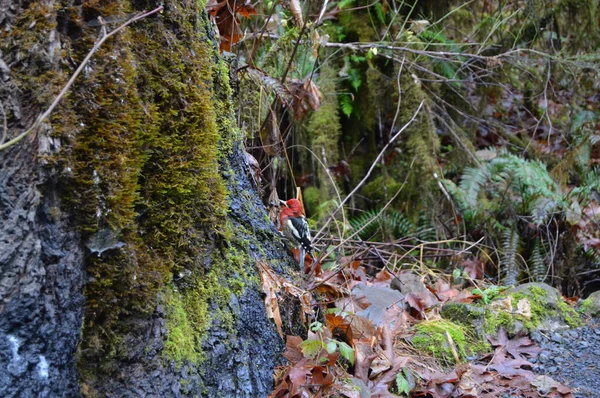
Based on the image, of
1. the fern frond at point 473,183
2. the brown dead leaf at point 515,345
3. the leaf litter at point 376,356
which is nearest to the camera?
the leaf litter at point 376,356

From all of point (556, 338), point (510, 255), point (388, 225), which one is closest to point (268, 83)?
point (556, 338)

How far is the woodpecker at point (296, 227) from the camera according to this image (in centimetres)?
337

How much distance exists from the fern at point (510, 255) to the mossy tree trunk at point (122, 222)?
3.46 m

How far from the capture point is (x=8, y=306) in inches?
56.7

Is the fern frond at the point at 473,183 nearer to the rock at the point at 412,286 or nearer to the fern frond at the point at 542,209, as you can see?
the fern frond at the point at 542,209

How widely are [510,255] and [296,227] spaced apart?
2.87 meters

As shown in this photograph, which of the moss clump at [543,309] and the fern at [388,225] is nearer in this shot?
the moss clump at [543,309]

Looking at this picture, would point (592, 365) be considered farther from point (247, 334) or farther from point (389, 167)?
point (389, 167)

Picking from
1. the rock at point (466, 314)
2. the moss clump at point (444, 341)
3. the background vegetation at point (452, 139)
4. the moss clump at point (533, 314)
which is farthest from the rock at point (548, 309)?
the background vegetation at point (452, 139)

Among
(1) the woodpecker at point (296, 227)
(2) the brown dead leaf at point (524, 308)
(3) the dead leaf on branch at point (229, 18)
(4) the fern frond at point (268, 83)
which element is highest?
(3) the dead leaf on branch at point (229, 18)

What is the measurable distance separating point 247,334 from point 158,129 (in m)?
0.83

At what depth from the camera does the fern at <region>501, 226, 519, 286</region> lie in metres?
5.19

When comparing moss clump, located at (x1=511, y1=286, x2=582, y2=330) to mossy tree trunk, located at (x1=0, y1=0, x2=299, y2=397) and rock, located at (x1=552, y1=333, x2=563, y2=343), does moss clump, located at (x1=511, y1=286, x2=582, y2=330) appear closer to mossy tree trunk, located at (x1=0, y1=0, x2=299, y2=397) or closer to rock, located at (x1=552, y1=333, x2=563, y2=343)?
rock, located at (x1=552, y1=333, x2=563, y2=343)

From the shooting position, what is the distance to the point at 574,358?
294cm
